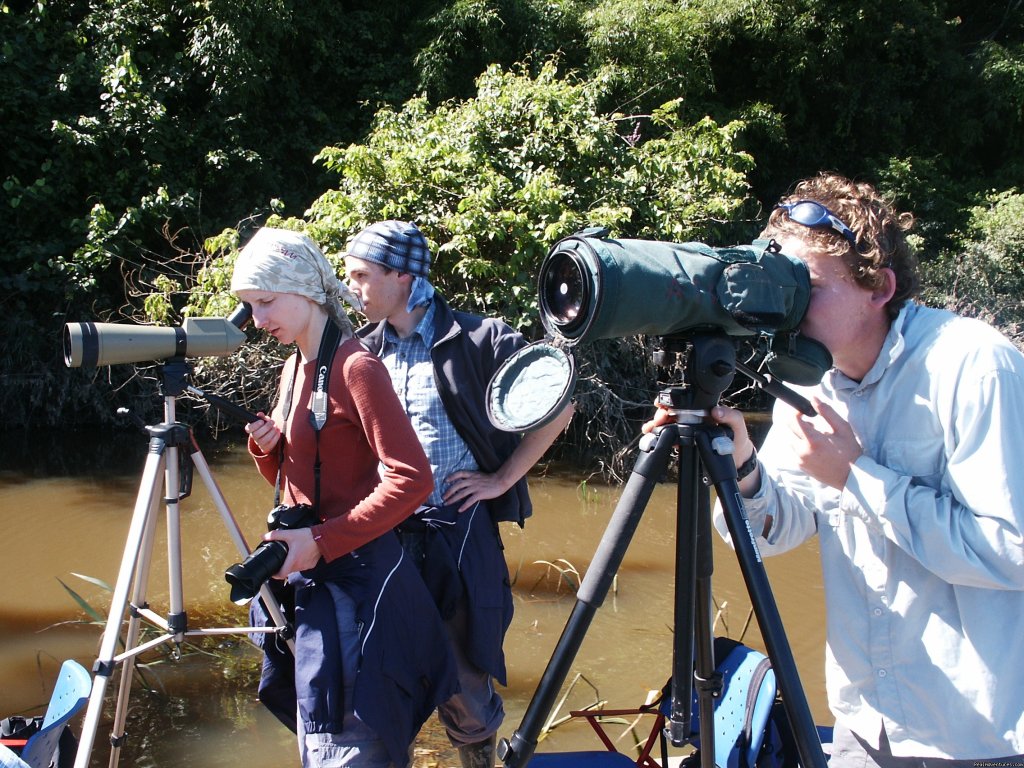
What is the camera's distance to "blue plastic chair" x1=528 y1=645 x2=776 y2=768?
63.5 inches

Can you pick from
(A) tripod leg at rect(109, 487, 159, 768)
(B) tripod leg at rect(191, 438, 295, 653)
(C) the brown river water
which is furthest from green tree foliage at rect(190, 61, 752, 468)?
(A) tripod leg at rect(109, 487, 159, 768)

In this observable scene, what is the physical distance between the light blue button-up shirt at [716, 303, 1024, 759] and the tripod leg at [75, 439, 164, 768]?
1.28m

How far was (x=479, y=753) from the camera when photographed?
2201 mm

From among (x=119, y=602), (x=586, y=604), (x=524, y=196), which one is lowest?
(x=119, y=602)

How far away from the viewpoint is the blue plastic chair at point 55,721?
143 centimetres

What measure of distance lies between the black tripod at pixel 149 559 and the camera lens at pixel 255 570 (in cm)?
28

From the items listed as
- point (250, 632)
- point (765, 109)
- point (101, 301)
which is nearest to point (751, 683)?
point (250, 632)

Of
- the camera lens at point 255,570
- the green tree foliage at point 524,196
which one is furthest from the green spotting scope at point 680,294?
the green tree foliage at point 524,196

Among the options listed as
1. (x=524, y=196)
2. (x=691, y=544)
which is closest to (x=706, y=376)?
(x=691, y=544)

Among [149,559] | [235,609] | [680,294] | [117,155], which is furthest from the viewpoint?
[117,155]

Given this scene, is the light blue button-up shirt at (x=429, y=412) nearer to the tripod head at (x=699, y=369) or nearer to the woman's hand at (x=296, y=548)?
the woman's hand at (x=296, y=548)

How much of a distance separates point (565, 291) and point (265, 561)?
803mm

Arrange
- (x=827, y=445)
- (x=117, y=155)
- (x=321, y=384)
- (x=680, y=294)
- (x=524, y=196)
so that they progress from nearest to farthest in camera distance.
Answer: (x=680, y=294)
(x=827, y=445)
(x=321, y=384)
(x=524, y=196)
(x=117, y=155)

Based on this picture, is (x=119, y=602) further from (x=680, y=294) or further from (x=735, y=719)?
(x=680, y=294)
